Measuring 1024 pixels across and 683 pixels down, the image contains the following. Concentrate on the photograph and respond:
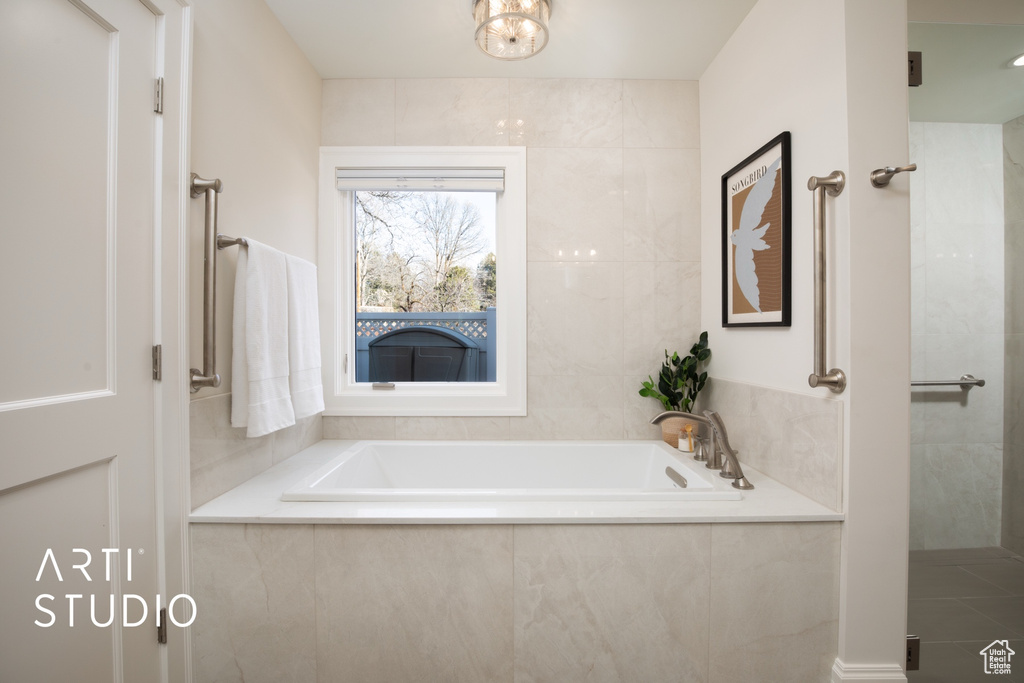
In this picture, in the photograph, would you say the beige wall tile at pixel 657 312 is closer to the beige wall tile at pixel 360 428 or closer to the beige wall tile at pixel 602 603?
the beige wall tile at pixel 602 603

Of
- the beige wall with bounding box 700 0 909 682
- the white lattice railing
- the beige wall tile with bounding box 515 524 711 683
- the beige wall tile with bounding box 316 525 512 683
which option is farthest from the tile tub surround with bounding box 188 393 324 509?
the beige wall with bounding box 700 0 909 682

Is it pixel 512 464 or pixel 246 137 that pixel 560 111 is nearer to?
pixel 246 137

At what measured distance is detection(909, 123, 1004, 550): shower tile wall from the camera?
56.5 inches

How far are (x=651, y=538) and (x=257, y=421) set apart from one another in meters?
1.30

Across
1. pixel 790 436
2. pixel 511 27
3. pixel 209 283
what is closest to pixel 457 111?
pixel 511 27

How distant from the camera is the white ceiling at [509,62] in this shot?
1733 mm

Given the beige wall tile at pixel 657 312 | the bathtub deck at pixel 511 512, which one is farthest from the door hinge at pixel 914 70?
the bathtub deck at pixel 511 512

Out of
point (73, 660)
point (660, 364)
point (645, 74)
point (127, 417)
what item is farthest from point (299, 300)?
point (645, 74)

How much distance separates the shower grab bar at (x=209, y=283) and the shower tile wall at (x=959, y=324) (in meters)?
2.15

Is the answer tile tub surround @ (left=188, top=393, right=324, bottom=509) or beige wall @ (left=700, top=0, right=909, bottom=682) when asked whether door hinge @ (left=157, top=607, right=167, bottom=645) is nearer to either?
tile tub surround @ (left=188, top=393, right=324, bottom=509)

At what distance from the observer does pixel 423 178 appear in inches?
87.4

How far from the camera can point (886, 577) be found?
1.29 metres

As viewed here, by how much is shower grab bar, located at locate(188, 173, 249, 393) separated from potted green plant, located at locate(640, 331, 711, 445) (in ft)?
5.68

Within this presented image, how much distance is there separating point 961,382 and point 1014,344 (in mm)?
188
